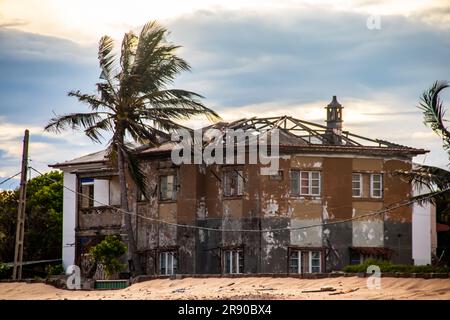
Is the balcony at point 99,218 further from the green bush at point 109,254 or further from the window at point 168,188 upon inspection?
the green bush at point 109,254

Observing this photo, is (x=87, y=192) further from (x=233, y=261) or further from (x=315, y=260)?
(x=315, y=260)

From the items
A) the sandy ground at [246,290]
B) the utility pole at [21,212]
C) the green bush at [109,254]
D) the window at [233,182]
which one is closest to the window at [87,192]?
the green bush at [109,254]

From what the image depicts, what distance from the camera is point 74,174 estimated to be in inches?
2141

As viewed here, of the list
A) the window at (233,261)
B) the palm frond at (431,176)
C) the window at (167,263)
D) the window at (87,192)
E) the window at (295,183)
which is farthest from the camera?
the window at (87,192)

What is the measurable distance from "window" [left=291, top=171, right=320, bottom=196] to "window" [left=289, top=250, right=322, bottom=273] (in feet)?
7.58

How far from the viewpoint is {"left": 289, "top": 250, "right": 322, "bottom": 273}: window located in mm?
46219

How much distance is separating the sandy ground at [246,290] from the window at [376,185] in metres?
10.6

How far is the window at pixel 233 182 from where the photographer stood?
154 feet

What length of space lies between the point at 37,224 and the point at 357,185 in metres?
→ 18.7

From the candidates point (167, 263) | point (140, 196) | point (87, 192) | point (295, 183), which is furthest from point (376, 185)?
point (87, 192)

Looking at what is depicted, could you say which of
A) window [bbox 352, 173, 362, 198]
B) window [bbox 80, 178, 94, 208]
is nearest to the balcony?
window [bbox 80, 178, 94, 208]
